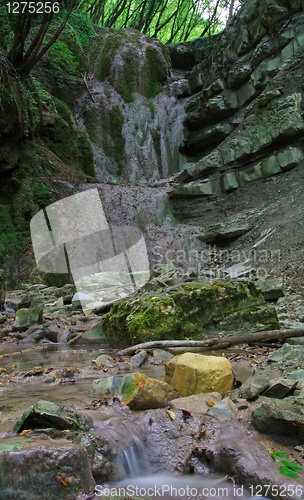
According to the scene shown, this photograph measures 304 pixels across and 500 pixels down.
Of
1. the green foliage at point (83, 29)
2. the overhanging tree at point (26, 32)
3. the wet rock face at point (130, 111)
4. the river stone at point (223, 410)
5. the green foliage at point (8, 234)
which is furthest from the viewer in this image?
the green foliage at point (83, 29)

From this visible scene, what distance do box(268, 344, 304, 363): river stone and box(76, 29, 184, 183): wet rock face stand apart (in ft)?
59.4

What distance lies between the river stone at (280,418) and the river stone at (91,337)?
12.8 ft

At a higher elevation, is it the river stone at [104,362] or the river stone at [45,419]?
the river stone at [45,419]

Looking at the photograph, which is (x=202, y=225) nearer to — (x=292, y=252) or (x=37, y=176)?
(x=292, y=252)

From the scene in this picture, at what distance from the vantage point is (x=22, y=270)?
39.1 feet

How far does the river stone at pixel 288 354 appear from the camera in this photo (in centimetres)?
333

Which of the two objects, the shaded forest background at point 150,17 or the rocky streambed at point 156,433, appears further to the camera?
the shaded forest background at point 150,17

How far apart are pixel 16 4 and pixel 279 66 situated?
1215 centimetres

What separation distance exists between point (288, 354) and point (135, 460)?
2.23m

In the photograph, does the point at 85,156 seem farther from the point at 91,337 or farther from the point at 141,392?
the point at 141,392

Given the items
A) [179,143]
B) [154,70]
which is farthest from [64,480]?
[154,70]

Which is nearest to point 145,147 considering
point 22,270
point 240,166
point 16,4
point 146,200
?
point 146,200

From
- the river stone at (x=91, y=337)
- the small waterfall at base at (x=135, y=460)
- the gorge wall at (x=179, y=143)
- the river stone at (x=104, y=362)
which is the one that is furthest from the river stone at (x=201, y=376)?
the gorge wall at (x=179, y=143)

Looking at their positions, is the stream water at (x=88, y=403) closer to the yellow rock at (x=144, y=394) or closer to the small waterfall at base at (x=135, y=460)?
the small waterfall at base at (x=135, y=460)
